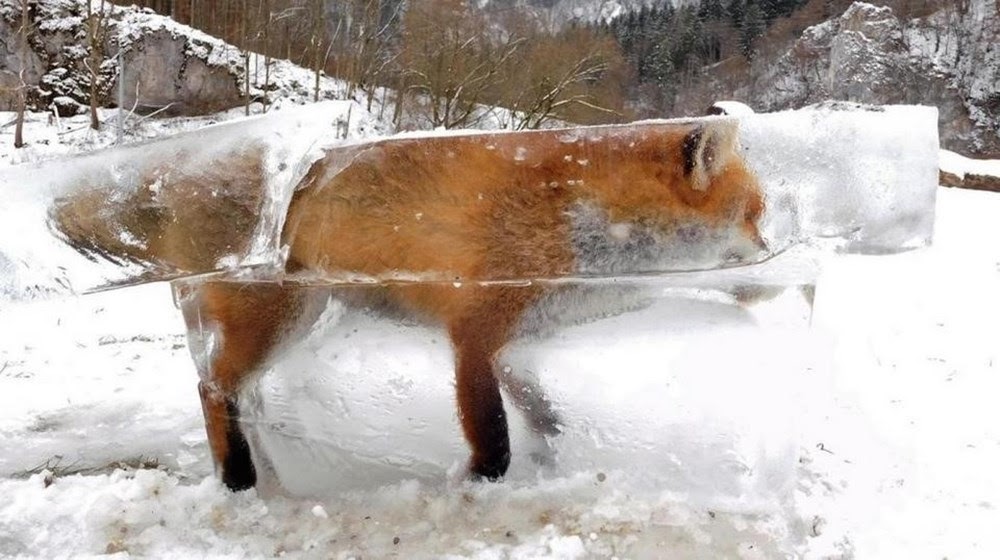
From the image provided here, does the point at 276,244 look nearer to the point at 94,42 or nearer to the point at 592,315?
the point at 592,315

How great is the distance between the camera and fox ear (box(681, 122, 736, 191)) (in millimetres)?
2289

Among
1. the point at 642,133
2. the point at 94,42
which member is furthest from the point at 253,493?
the point at 94,42

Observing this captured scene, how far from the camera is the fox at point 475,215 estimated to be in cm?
234

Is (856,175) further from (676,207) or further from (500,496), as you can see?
Result: (500,496)

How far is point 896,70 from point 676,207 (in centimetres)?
2591

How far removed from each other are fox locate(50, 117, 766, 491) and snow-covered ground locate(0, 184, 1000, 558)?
0.52 metres

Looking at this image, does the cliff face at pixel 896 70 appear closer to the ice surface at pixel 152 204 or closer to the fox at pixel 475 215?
the fox at pixel 475 215

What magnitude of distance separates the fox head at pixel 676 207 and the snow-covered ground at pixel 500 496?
55 cm

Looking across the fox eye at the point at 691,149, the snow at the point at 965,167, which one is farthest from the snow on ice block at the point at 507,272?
the snow at the point at 965,167

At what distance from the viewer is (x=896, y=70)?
24.0 meters

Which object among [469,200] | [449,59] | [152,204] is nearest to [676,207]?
[469,200]

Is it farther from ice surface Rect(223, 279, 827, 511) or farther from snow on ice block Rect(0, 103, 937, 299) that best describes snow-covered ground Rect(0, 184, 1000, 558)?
snow on ice block Rect(0, 103, 937, 299)

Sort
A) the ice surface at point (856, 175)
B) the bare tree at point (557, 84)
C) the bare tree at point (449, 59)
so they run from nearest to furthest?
the ice surface at point (856, 175) → the bare tree at point (557, 84) → the bare tree at point (449, 59)

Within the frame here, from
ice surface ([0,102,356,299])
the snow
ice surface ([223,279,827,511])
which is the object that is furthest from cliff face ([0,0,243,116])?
the snow
